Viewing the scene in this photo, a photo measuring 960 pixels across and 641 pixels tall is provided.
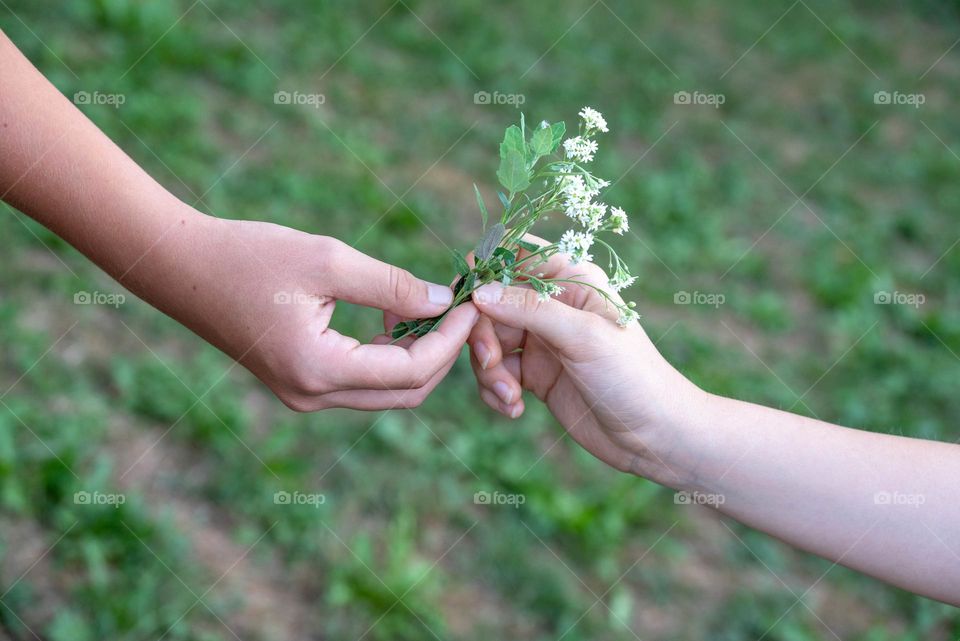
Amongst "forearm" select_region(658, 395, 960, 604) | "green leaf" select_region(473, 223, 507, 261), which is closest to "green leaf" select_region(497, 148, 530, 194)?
"green leaf" select_region(473, 223, 507, 261)

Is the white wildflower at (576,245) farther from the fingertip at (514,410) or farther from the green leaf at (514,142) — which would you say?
the fingertip at (514,410)

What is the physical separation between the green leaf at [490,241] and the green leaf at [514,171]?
0.11 meters

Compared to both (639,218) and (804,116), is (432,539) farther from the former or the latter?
(804,116)

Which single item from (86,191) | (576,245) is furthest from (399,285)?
Answer: (86,191)

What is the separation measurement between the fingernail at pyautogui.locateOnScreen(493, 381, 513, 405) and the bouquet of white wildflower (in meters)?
0.26

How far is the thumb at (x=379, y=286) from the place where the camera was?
1842 mm

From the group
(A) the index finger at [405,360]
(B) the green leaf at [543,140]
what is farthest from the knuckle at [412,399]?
(B) the green leaf at [543,140]

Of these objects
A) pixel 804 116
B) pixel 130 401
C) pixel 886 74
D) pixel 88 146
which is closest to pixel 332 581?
pixel 130 401

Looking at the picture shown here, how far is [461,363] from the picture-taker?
3594 mm

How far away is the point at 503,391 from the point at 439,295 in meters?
0.35

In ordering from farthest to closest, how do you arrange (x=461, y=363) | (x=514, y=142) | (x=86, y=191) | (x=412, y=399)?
(x=461, y=363), (x=412, y=399), (x=86, y=191), (x=514, y=142)

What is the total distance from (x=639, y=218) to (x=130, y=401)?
2738 millimetres

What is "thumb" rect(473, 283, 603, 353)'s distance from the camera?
1866 mm

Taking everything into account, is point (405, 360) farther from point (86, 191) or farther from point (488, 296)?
point (86, 191)
